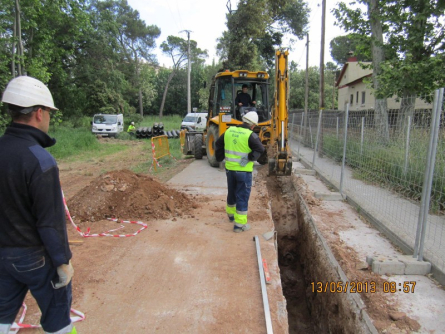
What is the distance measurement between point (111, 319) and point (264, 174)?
815 centimetres

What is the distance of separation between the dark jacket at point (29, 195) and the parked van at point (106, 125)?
23.1 metres

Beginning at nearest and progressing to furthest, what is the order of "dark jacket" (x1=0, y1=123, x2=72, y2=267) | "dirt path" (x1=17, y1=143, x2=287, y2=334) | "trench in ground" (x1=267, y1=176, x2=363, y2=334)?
"dark jacket" (x1=0, y1=123, x2=72, y2=267) < "dirt path" (x1=17, y1=143, x2=287, y2=334) < "trench in ground" (x1=267, y1=176, x2=363, y2=334)

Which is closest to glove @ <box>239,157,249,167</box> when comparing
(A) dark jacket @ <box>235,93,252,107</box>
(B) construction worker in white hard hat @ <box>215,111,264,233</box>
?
(B) construction worker in white hard hat @ <box>215,111,264,233</box>

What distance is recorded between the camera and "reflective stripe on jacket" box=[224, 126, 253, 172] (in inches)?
207

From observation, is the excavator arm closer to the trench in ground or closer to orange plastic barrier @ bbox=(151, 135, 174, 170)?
the trench in ground

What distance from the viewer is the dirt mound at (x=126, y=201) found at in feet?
20.1

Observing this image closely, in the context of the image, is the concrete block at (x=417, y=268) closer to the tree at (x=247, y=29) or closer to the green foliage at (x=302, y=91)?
the tree at (x=247, y=29)

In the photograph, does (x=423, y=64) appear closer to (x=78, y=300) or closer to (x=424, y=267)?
(x=424, y=267)

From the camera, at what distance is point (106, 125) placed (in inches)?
946

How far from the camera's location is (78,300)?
3.43 m

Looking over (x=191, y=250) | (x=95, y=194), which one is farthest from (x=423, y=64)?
(x=95, y=194)

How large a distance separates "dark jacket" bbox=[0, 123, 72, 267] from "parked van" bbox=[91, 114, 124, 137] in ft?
75.8

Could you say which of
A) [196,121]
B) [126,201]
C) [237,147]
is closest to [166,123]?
[196,121]
